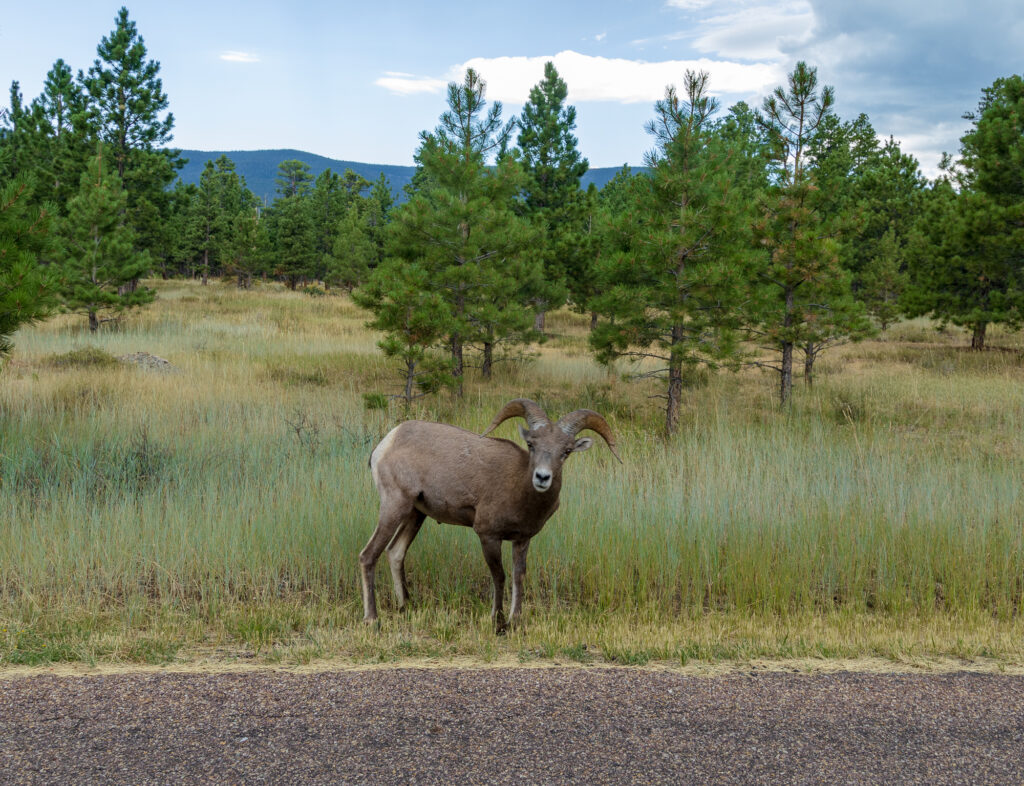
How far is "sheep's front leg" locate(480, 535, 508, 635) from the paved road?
0.89 m

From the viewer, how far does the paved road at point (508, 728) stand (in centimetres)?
316

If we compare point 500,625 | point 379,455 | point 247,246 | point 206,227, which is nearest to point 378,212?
point 247,246

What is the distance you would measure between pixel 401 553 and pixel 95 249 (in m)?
22.8

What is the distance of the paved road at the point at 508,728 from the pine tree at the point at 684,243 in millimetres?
9079

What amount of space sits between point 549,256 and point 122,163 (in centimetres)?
2110

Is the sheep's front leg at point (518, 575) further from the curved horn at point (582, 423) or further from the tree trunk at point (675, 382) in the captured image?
the tree trunk at point (675, 382)

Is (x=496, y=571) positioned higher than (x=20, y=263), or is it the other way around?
(x=20, y=263)

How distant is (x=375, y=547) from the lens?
542 cm

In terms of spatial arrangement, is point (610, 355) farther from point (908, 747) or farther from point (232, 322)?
point (232, 322)

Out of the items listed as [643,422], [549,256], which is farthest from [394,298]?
[549,256]

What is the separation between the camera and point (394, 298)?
12.6 m

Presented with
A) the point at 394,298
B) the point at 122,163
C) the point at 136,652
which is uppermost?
the point at 122,163

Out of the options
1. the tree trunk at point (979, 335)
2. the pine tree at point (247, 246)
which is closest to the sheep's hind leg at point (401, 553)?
the tree trunk at point (979, 335)

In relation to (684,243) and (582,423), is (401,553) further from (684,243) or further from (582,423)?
(684,243)
